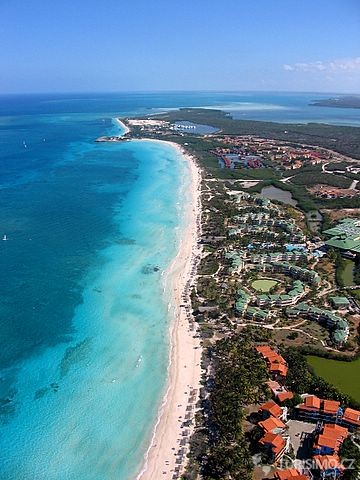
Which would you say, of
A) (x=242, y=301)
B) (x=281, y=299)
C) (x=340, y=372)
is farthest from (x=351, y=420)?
(x=242, y=301)

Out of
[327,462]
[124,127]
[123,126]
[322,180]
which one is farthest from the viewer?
[123,126]

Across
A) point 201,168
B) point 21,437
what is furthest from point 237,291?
point 201,168

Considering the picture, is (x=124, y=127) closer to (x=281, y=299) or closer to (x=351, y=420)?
(x=281, y=299)

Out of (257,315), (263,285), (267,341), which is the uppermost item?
(263,285)

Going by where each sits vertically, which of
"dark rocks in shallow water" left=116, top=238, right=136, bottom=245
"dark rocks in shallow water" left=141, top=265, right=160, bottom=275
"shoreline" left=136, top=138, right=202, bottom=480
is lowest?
"shoreline" left=136, top=138, right=202, bottom=480

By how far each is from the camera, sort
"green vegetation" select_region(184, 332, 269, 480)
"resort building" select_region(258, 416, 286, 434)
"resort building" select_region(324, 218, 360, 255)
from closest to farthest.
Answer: "green vegetation" select_region(184, 332, 269, 480) < "resort building" select_region(258, 416, 286, 434) < "resort building" select_region(324, 218, 360, 255)

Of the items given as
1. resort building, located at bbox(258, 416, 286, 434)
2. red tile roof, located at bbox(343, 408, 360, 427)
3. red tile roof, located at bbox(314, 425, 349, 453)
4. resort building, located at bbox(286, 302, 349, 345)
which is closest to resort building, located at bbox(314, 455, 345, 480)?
red tile roof, located at bbox(314, 425, 349, 453)

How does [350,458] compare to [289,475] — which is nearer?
[289,475]

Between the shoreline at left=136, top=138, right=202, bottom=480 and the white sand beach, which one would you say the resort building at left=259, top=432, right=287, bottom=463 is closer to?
the shoreline at left=136, top=138, right=202, bottom=480
